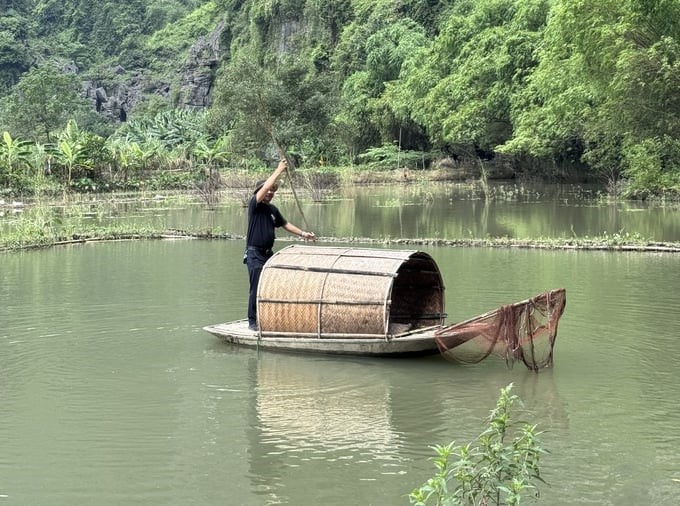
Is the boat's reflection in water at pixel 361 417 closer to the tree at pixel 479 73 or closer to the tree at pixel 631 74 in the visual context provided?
the tree at pixel 631 74

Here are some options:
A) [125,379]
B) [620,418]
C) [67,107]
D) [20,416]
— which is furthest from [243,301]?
[67,107]

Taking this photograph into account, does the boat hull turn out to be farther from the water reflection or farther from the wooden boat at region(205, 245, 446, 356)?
the water reflection

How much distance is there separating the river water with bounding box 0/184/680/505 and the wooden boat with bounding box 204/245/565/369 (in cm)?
23

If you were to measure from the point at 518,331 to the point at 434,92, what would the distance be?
41.7 meters

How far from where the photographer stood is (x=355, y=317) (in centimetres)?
993

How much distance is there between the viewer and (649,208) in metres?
28.9

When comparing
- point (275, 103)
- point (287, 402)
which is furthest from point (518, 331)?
point (275, 103)

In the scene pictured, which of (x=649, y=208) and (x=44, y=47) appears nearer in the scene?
(x=649, y=208)

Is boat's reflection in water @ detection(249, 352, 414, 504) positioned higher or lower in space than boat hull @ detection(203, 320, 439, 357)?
lower

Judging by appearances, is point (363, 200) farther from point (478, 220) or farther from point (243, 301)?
point (243, 301)

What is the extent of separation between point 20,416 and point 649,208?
80.2ft

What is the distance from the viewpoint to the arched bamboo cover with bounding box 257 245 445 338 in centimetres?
985

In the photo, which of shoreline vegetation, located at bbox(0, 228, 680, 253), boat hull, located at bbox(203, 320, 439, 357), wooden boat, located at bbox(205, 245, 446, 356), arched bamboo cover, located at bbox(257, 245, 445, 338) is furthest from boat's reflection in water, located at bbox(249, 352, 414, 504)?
shoreline vegetation, located at bbox(0, 228, 680, 253)

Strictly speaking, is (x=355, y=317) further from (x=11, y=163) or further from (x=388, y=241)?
(x=11, y=163)
